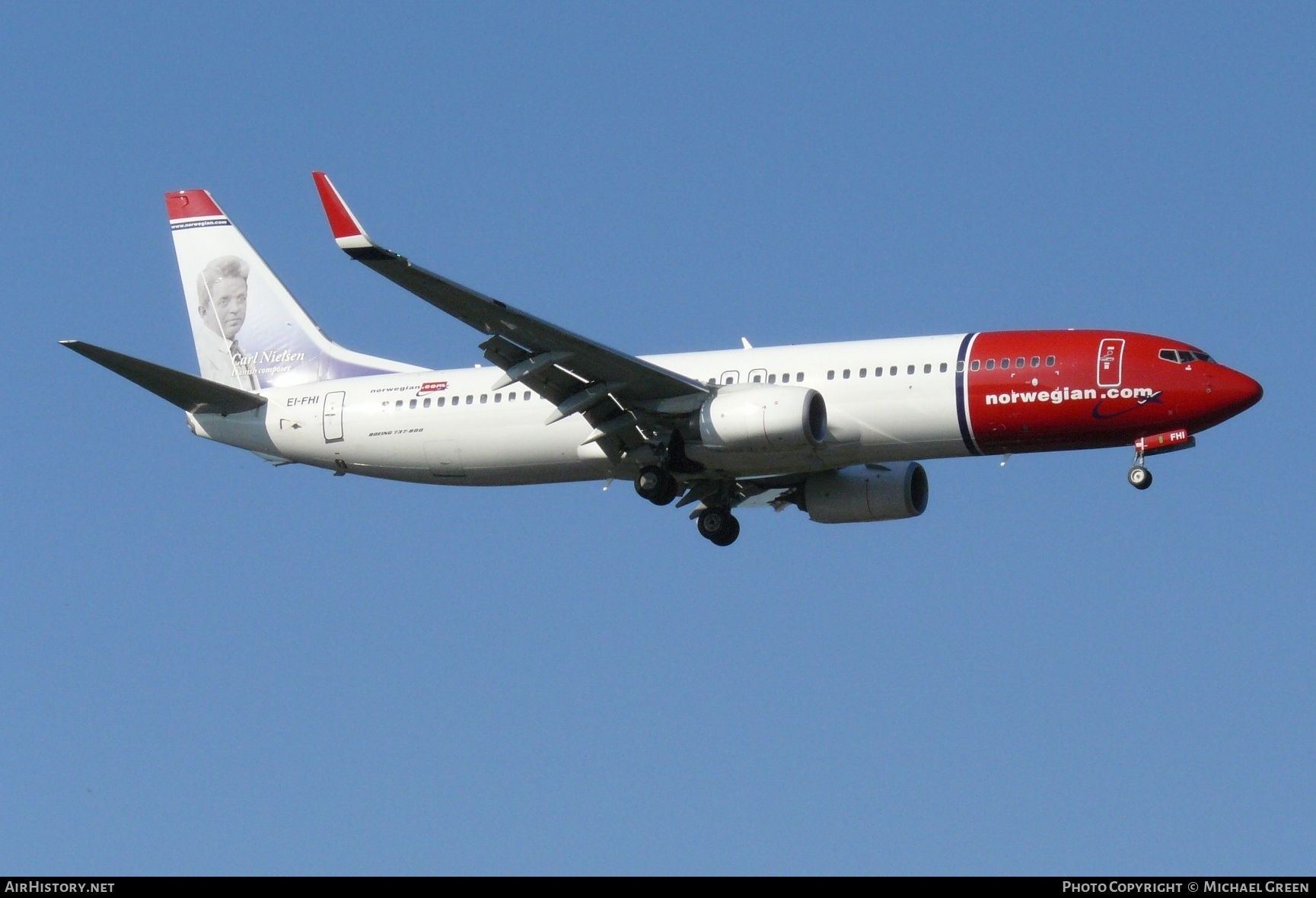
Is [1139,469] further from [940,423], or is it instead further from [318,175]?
[318,175]

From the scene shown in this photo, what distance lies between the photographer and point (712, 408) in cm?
4197

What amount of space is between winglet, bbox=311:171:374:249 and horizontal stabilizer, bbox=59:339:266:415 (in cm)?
852

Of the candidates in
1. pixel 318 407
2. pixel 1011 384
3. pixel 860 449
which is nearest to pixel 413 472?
pixel 318 407

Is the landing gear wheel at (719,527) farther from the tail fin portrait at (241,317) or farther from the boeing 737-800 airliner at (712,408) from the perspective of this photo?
the tail fin portrait at (241,317)

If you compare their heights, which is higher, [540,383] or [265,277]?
[265,277]

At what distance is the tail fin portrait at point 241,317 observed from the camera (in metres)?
49.2

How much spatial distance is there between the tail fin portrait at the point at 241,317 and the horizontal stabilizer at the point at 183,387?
1599 mm

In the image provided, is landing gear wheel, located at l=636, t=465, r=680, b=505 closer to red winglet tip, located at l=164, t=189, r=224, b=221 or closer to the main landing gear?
the main landing gear

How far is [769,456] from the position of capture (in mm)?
42219

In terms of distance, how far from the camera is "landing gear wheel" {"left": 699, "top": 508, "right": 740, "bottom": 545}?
47031mm

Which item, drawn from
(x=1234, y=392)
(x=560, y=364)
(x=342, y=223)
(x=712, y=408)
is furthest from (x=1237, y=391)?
(x=342, y=223)

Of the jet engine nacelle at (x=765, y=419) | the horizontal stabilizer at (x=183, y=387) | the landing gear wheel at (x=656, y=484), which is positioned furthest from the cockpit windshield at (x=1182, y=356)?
the horizontal stabilizer at (x=183, y=387)

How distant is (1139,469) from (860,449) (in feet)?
19.3

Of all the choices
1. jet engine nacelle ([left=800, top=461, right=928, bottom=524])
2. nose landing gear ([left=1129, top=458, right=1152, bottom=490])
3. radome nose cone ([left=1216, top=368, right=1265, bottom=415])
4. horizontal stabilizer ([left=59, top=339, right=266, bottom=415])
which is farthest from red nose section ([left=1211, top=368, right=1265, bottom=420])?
horizontal stabilizer ([left=59, top=339, right=266, bottom=415])
